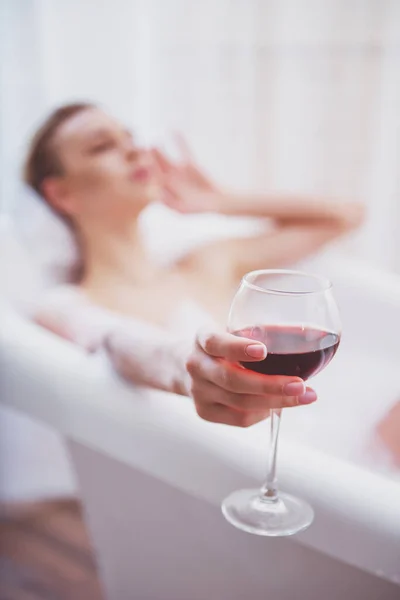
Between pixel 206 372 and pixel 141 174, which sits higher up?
pixel 141 174

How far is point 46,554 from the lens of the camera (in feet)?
5.14

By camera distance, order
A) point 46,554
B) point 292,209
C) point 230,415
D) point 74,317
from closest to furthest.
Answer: point 230,415, point 74,317, point 292,209, point 46,554

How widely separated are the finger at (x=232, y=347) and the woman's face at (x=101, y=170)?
2.02 ft

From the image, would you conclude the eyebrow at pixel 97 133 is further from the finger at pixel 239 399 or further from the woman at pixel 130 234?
the finger at pixel 239 399

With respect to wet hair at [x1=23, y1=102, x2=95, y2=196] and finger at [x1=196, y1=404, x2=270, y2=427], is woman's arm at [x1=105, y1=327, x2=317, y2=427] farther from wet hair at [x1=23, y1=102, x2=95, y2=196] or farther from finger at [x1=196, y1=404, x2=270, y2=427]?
wet hair at [x1=23, y1=102, x2=95, y2=196]

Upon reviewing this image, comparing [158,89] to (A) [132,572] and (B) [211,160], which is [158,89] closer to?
(B) [211,160]

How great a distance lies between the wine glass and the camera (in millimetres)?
636

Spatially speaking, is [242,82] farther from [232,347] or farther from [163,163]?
[232,347]

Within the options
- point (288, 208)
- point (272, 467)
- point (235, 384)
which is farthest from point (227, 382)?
point (288, 208)

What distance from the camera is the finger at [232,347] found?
24.2 inches

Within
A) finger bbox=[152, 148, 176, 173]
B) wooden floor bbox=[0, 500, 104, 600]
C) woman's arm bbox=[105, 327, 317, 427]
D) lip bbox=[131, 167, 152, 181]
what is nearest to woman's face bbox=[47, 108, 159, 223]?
lip bbox=[131, 167, 152, 181]

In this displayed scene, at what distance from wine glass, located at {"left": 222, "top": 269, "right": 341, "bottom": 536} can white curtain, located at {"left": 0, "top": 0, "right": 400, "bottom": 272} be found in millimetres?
683

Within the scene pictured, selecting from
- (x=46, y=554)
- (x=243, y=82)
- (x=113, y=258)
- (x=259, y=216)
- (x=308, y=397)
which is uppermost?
(x=243, y=82)

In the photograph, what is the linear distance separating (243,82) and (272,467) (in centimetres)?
110
